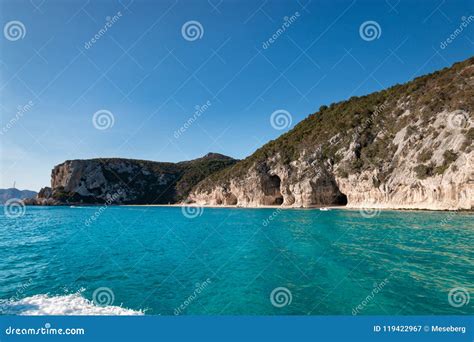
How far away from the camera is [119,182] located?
15238cm

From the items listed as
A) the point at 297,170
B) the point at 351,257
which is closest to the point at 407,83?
the point at 297,170

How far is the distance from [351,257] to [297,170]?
2509 inches

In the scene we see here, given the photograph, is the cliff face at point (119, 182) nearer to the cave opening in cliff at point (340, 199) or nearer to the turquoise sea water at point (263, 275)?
the cave opening in cliff at point (340, 199)

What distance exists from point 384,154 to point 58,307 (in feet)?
207

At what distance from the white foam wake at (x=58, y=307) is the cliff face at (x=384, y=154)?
48383 millimetres

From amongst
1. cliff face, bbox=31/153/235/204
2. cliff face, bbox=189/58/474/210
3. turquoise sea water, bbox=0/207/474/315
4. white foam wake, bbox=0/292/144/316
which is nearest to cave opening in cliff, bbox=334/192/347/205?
cliff face, bbox=189/58/474/210

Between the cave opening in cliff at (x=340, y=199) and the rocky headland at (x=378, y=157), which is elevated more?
the rocky headland at (x=378, y=157)

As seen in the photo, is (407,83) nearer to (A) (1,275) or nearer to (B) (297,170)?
(B) (297,170)

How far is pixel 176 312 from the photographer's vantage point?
29.5 feet

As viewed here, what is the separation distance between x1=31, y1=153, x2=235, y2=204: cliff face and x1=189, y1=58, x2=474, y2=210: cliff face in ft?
217

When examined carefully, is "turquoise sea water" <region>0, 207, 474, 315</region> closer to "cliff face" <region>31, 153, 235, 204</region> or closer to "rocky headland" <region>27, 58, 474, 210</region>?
"rocky headland" <region>27, 58, 474, 210</region>

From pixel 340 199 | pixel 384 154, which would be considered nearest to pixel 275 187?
pixel 340 199

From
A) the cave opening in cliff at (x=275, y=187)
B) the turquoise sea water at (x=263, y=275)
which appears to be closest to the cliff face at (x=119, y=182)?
the cave opening in cliff at (x=275, y=187)

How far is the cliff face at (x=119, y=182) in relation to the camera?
14162 cm
